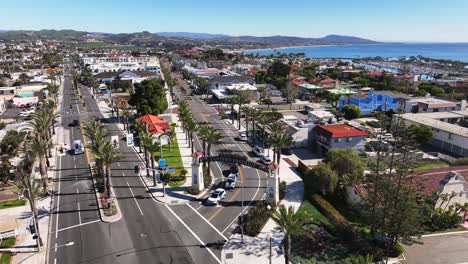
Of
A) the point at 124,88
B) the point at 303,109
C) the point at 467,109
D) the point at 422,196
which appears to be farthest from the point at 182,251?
the point at 124,88

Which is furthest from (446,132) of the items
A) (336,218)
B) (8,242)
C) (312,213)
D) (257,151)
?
(8,242)

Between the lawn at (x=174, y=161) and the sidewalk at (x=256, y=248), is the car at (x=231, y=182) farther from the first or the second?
the sidewalk at (x=256, y=248)

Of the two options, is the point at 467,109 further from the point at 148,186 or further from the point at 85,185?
the point at 85,185

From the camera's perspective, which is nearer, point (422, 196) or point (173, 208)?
point (422, 196)

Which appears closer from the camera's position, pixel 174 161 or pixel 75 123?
pixel 174 161

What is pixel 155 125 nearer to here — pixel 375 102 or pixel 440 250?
pixel 440 250

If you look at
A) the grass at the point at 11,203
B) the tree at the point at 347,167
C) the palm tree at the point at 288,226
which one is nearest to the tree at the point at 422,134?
the tree at the point at 347,167
